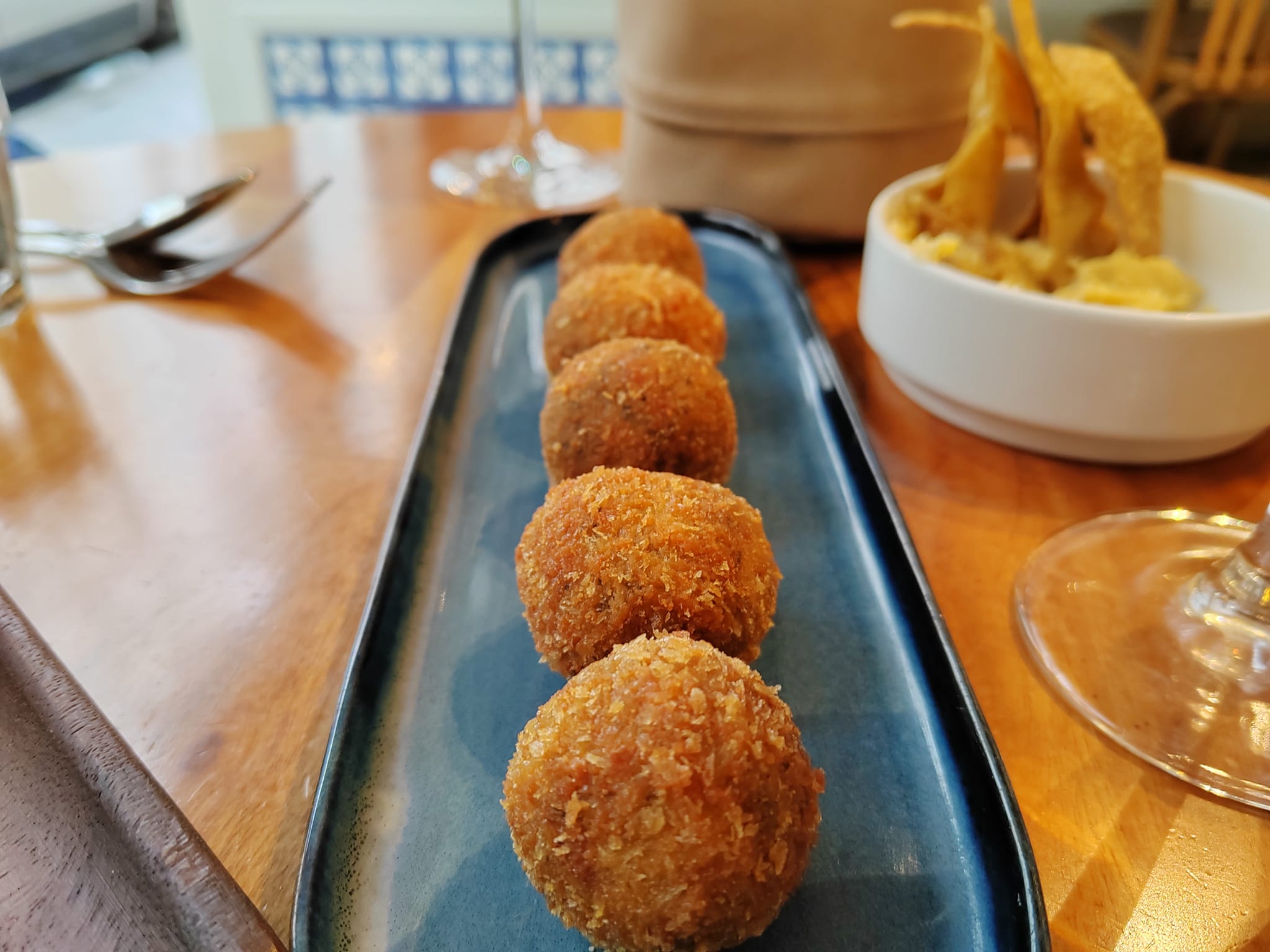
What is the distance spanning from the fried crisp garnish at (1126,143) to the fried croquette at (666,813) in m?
0.73

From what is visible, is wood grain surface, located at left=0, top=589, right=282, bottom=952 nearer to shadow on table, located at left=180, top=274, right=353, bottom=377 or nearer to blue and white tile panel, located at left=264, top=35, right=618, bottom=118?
shadow on table, located at left=180, top=274, right=353, bottom=377

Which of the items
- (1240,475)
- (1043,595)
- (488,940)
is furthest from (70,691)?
(1240,475)

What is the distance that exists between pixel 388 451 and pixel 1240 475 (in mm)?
847

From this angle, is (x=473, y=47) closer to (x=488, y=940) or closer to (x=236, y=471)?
(x=236, y=471)

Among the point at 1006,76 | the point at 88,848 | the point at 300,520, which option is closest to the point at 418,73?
the point at 1006,76

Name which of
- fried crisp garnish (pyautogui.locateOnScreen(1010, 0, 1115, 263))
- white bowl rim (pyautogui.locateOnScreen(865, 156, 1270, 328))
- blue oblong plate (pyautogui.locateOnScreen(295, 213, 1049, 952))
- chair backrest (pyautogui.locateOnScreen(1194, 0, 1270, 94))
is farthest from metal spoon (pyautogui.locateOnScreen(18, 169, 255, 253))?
chair backrest (pyautogui.locateOnScreen(1194, 0, 1270, 94))

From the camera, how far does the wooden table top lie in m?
0.55

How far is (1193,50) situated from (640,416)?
3142 mm

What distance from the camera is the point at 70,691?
505mm

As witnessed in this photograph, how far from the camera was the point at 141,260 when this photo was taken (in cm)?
129

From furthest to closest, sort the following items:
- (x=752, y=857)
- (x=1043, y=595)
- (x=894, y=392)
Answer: (x=894, y=392) → (x=1043, y=595) → (x=752, y=857)

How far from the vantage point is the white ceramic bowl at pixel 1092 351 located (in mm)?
777

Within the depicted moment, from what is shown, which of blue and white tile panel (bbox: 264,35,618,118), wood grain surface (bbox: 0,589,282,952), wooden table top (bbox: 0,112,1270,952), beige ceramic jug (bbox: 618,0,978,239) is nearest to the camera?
wood grain surface (bbox: 0,589,282,952)

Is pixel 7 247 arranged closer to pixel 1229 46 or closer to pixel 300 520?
pixel 300 520
